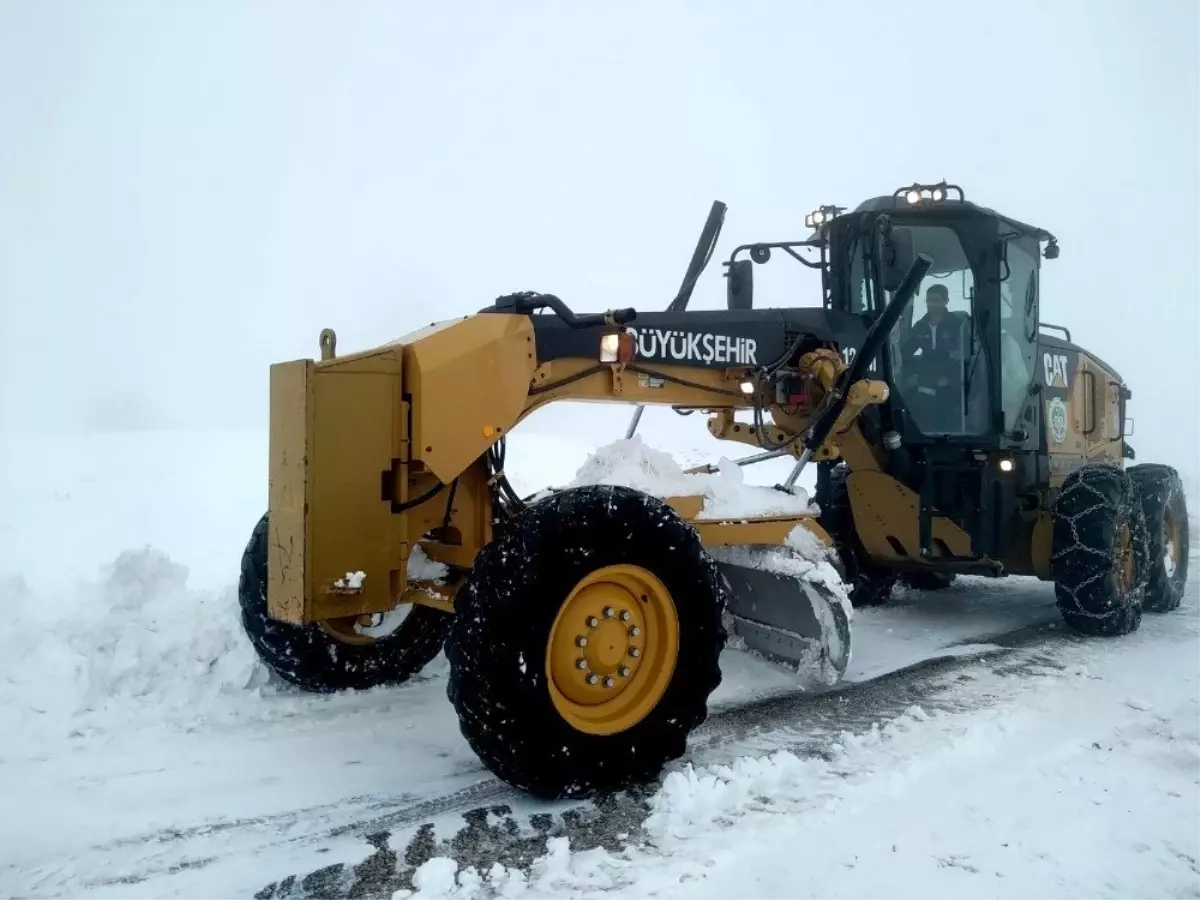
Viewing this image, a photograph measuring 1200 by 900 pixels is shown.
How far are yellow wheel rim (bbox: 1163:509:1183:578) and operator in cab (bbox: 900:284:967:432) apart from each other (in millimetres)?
2353

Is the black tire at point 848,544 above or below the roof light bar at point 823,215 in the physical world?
below

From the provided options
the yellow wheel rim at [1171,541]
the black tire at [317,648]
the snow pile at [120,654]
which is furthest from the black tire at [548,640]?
the yellow wheel rim at [1171,541]

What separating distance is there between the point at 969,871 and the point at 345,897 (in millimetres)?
1839

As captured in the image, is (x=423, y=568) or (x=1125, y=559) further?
(x=1125, y=559)

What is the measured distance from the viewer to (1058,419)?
6922mm

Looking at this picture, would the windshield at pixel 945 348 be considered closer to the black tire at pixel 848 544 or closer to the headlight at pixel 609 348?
the black tire at pixel 848 544

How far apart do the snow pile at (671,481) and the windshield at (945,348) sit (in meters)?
1.99

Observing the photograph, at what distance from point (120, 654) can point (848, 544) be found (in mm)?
4777

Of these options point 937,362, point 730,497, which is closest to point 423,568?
point 730,497

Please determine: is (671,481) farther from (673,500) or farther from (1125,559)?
(1125,559)

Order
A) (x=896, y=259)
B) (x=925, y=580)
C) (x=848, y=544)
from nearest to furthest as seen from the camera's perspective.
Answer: (x=896, y=259), (x=848, y=544), (x=925, y=580)

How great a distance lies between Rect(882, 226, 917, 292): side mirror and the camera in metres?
5.05

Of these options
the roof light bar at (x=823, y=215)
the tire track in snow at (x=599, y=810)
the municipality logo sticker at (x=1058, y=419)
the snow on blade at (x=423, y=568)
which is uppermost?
Result: the roof light bar at (x=823, y=215)

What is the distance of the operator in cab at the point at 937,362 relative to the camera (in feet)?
20.4
